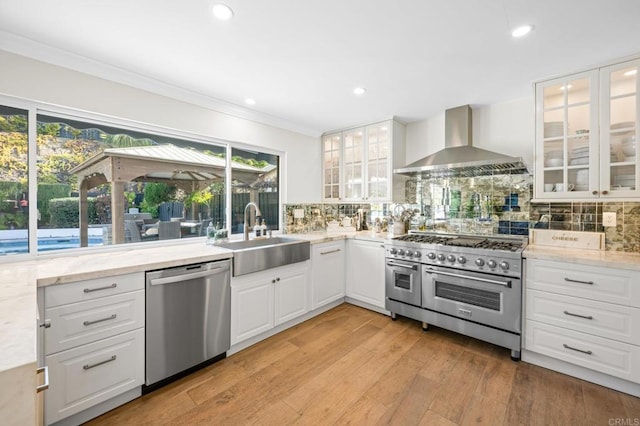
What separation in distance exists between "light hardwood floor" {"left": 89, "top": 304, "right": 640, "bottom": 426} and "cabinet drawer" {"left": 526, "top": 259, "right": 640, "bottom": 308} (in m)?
0.66

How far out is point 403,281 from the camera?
9.78ft

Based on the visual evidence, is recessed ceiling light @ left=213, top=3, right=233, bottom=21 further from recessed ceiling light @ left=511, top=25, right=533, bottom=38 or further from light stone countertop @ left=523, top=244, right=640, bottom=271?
light stone countertop @ left=523, top=244, right=640, bottom=271

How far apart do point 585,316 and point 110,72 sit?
4057 mm

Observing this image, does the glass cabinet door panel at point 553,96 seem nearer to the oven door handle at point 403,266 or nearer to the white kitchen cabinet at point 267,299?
→ the oven door handle at point 403,266

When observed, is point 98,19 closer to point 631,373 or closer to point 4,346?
point 4,346

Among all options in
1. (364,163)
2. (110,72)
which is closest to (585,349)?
(364,163)

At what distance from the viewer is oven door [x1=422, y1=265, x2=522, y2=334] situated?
231cm

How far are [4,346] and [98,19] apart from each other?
1805 millimetres

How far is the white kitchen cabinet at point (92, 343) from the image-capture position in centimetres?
152

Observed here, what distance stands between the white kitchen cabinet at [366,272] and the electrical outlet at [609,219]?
76.2 inches

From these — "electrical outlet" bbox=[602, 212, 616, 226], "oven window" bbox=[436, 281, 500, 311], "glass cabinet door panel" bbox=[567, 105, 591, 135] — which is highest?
"glass cabinet door panel" bbox=[567, 105, 591, 135]

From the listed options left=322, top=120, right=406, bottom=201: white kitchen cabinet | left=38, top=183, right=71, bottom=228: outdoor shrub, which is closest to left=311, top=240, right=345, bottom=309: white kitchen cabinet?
left=322, top=120, right=406, bottom=201: white kitchen cabinet

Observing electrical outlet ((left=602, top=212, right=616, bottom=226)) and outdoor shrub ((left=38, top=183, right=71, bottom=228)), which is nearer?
outdoor shrub ((left=38, top=183, right=71, bottom=228))

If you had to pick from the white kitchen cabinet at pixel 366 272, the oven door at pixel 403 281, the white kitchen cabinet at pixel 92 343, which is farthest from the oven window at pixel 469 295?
the white kitchen cabinet at pixel 92 343
